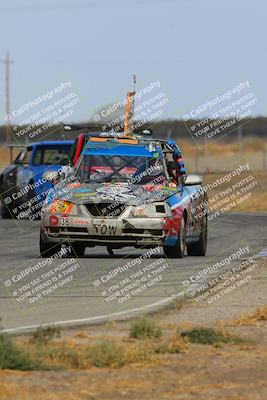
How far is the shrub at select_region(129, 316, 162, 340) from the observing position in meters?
10.1

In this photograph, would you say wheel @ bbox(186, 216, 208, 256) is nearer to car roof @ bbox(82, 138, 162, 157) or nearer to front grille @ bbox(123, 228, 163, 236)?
car roof @ bbox(82, 138, 162, 157)

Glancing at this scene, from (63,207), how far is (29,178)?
12.6 m

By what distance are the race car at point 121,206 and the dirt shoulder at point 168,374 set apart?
6403 mm

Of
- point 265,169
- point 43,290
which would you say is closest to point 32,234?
point 43,290

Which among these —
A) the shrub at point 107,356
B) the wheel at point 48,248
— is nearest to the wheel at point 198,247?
the wheel at point 48,248

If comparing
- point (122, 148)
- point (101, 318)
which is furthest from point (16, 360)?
point (122, 148)

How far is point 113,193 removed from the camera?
1783 cm

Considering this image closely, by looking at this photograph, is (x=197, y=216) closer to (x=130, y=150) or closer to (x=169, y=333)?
(x=130, y=150)

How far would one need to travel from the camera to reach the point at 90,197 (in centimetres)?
1778

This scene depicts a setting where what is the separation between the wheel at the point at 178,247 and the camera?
1808 centimetres

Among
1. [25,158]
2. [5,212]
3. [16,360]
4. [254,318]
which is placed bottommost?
[5,212]

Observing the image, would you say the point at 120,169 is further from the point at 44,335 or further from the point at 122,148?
the point at 44,335

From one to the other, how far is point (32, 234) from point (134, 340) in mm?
14908

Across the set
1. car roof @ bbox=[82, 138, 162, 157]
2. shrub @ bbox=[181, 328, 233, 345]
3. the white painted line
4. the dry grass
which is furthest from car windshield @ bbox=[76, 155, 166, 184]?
shrub @ bbox=[181, 328, 233, 345]
